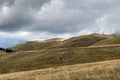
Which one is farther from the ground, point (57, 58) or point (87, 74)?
point (87, 74)

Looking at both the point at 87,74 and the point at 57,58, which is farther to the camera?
the point at 57,58

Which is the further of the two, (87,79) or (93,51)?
(93,51)

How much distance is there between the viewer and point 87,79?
25109 mm

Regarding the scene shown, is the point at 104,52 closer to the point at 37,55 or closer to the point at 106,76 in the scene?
the point at 37,55

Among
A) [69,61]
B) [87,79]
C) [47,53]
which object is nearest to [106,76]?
[87,79]

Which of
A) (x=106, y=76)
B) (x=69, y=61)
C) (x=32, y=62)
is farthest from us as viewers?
(x=32, y=62)

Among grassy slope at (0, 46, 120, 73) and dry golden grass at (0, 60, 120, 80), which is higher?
→ dry golden grass at (0, 60, 120, 80)

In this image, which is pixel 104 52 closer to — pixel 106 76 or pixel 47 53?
pixel 47 53

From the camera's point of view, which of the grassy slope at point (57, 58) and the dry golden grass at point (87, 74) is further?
the grassy slope at point (57, 58)

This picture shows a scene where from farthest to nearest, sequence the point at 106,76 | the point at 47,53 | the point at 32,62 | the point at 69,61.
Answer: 1. the point at 47,53
2. the point at 32,62
3. the point at 69,61
4. the point at 106,76

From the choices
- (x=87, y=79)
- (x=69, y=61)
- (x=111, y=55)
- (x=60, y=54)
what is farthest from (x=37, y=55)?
(x=87, y=79)

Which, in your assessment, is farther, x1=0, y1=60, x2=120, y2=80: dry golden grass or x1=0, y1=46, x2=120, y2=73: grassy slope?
x1=0, y1=46, x2=120, y2=73: grassy slope

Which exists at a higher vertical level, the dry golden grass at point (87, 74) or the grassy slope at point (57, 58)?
the dry golden grass at point (87, 74)

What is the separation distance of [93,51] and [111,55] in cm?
859
